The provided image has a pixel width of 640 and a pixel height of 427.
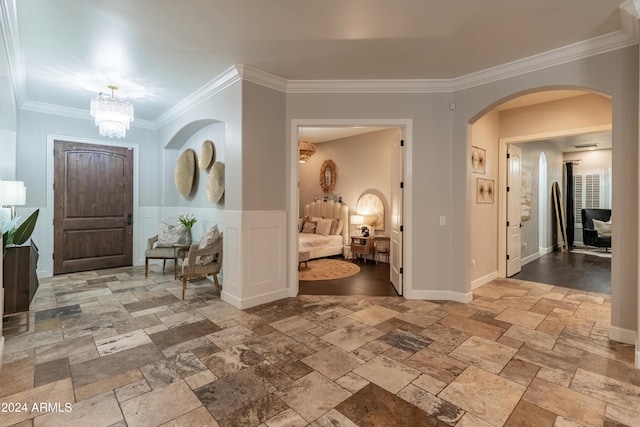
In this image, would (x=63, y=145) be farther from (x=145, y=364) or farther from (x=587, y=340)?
(x=587, y=340)

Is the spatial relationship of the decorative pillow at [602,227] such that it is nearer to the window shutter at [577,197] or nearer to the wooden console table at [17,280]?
the window shutter at [577,197]

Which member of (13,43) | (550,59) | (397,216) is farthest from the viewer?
(397,216)

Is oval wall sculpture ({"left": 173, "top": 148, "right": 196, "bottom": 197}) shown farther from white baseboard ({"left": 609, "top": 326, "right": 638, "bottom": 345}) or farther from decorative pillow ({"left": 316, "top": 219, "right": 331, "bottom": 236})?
white baseboard ({"left": 609, "top": 326, "right": 638, "bottom": 345})

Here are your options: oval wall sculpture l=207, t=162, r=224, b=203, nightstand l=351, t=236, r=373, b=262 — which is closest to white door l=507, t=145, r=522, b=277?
nightstand l=351, t=236, r=373, b=262

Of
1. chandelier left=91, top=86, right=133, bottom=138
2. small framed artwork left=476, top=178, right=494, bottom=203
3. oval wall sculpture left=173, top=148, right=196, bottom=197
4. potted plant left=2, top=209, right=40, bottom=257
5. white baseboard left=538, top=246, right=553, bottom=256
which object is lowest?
white baseboard left=538, top=246, right=553, bottom=256

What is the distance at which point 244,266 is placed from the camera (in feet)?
12.2

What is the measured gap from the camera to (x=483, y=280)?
486cm

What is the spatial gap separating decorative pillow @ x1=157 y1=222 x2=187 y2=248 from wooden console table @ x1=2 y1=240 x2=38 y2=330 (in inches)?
82.2

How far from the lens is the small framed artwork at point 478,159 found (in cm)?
453

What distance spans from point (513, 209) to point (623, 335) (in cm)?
283

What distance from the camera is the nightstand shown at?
657cm

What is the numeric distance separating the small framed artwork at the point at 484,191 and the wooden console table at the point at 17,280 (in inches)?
225

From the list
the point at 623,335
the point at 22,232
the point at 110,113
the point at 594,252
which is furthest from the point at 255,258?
the point at 594,252

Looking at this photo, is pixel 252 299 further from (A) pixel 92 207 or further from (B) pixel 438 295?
(A) pixel 92 207
